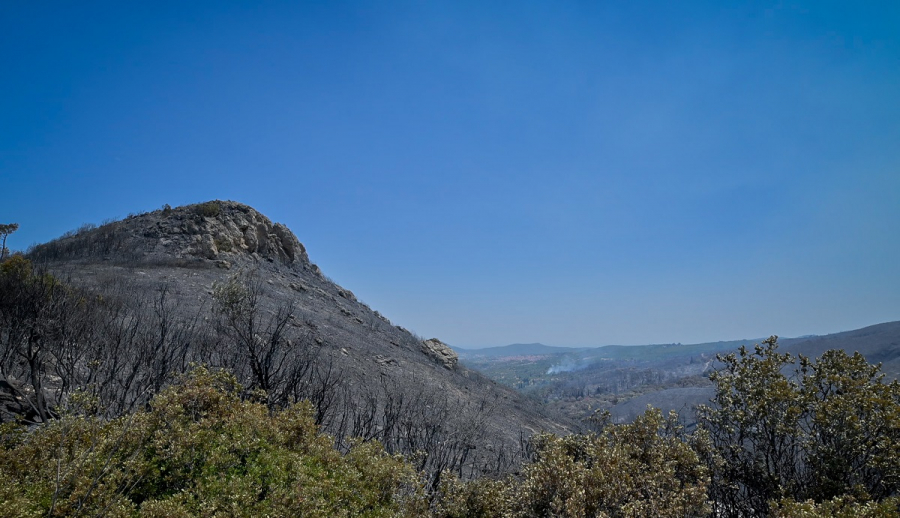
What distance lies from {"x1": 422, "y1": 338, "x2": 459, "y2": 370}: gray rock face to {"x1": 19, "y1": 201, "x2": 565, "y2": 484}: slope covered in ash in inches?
5.4

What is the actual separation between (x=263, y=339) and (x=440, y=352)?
22276 millimetres

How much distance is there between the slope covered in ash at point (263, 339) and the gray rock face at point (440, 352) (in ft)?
0.45

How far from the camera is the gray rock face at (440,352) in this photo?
37469 millimetres

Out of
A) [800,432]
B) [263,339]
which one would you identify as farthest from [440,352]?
[800,432]

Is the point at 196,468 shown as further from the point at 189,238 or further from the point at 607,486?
the point at 189,238

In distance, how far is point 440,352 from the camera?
38.7 m

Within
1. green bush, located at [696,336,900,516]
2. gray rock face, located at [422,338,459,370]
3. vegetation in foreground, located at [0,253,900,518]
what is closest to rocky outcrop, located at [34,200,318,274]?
gray rock face, located at [422,338,459,370]

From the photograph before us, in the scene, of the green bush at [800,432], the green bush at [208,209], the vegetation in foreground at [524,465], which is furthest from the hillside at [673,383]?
the green bush at [208,209]

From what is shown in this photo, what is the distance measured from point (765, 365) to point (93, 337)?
18.9m

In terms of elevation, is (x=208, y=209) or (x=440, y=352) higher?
(x=208, y=209)

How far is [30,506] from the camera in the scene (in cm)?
489

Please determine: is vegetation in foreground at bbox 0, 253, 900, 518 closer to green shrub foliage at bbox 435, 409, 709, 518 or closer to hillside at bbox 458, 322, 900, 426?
green shrub foliage at bbox 435, 409, 709, 518

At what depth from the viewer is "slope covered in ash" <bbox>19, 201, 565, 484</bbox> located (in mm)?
14117

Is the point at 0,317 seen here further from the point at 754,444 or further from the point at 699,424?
the point at 754,444
